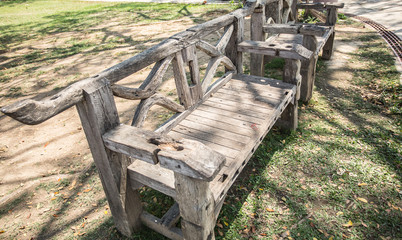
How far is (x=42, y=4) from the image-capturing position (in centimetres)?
1925

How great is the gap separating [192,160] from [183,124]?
1.57m

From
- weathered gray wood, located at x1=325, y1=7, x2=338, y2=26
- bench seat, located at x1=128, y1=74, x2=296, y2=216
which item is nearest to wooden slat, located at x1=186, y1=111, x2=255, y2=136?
bench seat, located at x1=128, y1=74, x2=296, y2=216

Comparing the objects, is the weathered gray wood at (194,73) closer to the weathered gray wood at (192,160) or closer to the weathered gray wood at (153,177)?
the weathered gray wood at (153,177)

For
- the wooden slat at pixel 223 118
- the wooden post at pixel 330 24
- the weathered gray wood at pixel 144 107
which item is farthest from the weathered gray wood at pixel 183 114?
the wooden post at pixel 330 24

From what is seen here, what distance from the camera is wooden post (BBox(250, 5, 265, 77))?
465cm

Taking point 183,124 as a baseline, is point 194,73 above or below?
above

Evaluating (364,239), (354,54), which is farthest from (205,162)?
(354,54)

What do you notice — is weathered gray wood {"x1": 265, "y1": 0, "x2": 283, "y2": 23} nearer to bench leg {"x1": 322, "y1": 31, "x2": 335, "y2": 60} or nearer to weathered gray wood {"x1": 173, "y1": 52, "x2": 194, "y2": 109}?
bench leg {"x1": 322, "y1": 31, "x2": 335, "y2": 60}

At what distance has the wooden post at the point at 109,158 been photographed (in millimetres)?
2070

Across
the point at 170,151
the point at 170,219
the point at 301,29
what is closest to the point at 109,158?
the point at 170,151

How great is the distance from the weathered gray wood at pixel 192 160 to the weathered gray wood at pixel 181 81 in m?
1.34

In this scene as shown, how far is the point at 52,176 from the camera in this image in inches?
148

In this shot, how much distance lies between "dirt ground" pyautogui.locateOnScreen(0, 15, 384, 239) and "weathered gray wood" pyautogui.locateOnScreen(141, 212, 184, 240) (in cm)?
62

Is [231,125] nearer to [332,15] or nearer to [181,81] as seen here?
[181,81]
